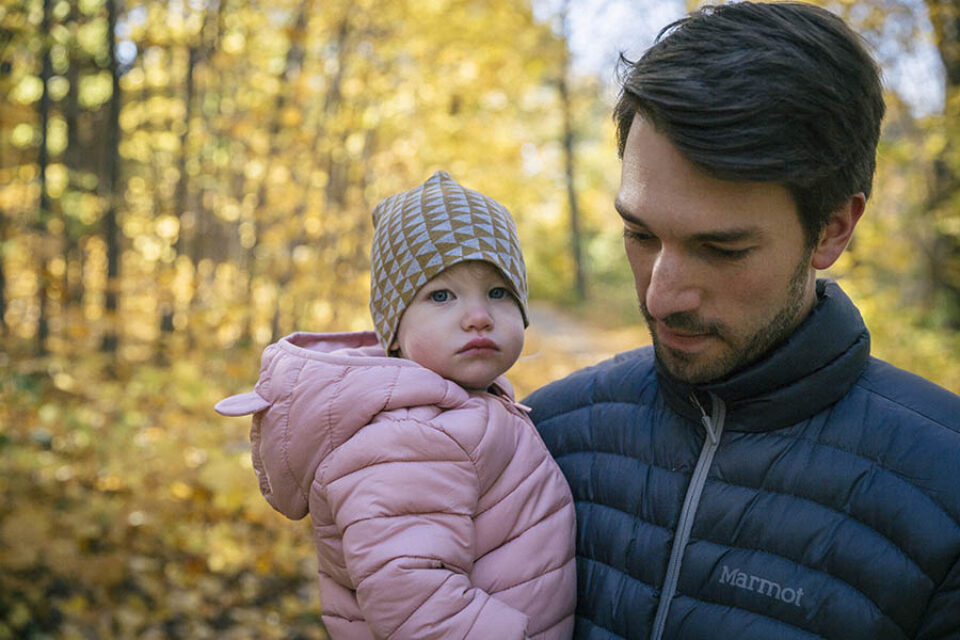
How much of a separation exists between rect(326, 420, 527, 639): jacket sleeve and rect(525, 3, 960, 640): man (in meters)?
0.38

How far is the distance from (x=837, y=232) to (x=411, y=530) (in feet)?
3.65

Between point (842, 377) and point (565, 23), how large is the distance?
48.8 ft

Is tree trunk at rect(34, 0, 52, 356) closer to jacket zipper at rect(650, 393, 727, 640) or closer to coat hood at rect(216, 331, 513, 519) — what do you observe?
coat hood at rect(216, 331, 513, 519)

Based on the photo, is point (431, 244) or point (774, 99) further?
point (431, 244)

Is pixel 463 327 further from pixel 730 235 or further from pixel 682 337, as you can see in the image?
pixel 730 235

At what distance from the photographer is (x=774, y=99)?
157cm

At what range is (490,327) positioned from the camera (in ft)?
6.51

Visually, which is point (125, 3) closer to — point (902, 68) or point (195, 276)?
point (195, 276)

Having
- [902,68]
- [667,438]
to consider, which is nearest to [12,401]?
[667,438]

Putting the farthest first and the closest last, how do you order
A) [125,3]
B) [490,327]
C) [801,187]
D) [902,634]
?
[125,3]
[490,327]
[801,187]
[902,634]

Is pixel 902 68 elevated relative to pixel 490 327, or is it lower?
elevated

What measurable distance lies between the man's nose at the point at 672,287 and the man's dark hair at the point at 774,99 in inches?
8.2

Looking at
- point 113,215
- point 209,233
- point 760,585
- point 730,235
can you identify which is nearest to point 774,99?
point 730,235

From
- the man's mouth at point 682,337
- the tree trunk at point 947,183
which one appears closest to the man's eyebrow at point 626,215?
the man's mouth at point 682,337
